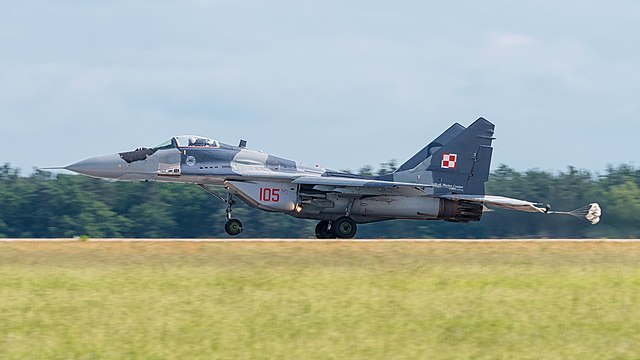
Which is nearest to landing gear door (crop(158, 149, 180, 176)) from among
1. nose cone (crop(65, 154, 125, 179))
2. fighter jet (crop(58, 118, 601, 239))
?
fighter jet (crop(58, 118, 601, 239))

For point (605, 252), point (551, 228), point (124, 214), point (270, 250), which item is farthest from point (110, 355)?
point (124, 214)

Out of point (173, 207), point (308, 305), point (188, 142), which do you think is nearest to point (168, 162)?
point (188, 142)

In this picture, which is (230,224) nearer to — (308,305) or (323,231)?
(323,231)

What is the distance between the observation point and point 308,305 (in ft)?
53.6

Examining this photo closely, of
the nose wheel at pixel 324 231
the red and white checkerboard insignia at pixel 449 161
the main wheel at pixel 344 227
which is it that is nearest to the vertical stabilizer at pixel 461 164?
the red and white checkerboard insignia at pixel 449 161

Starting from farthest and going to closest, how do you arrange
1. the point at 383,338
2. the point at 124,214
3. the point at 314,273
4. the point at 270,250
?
the point at 124,214 < the point at 270,250 < the point at 314,273 < the point at 383,338

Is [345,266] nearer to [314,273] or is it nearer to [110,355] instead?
[314,273]

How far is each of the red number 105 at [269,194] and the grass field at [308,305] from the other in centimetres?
515

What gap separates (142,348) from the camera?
1451 centimetres

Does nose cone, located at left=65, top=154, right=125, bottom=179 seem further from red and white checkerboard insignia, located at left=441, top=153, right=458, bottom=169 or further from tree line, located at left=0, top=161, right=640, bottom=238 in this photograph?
tree line, located at left=0, top=161, right=640, bottom=238

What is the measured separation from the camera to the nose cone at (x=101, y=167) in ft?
84.9

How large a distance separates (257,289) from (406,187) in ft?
31.7

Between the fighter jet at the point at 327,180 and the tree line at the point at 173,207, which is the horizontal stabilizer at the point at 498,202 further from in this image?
the tree line at the point at 173,207

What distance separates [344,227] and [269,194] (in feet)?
6.85
